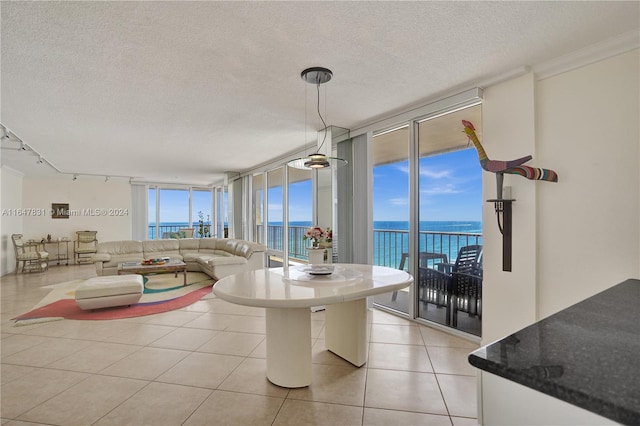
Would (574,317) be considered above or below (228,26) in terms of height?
below

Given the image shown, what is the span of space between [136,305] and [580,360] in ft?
16.7

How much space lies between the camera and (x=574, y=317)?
108 centimetres

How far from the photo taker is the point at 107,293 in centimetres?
418

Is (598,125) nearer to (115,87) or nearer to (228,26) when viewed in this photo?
(228,26)

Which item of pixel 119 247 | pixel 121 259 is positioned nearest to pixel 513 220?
pixel 121 259

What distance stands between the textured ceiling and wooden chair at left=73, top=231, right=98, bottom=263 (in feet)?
18.4

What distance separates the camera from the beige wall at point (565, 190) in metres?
2.26

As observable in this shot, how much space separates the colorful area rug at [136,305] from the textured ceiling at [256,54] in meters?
2.47

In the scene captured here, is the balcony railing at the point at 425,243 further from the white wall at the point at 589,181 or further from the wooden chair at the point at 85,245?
the wooden chair at the point at 85,245

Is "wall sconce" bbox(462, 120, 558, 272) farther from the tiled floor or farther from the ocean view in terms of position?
the tiled floor

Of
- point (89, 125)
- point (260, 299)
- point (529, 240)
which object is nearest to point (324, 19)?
point (260, 299)

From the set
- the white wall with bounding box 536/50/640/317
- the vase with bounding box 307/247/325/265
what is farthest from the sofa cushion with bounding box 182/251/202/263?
the white wall with bounding box 536/50/640/317

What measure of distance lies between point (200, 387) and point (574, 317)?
235 centimetres

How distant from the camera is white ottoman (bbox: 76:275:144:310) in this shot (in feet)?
13.4
